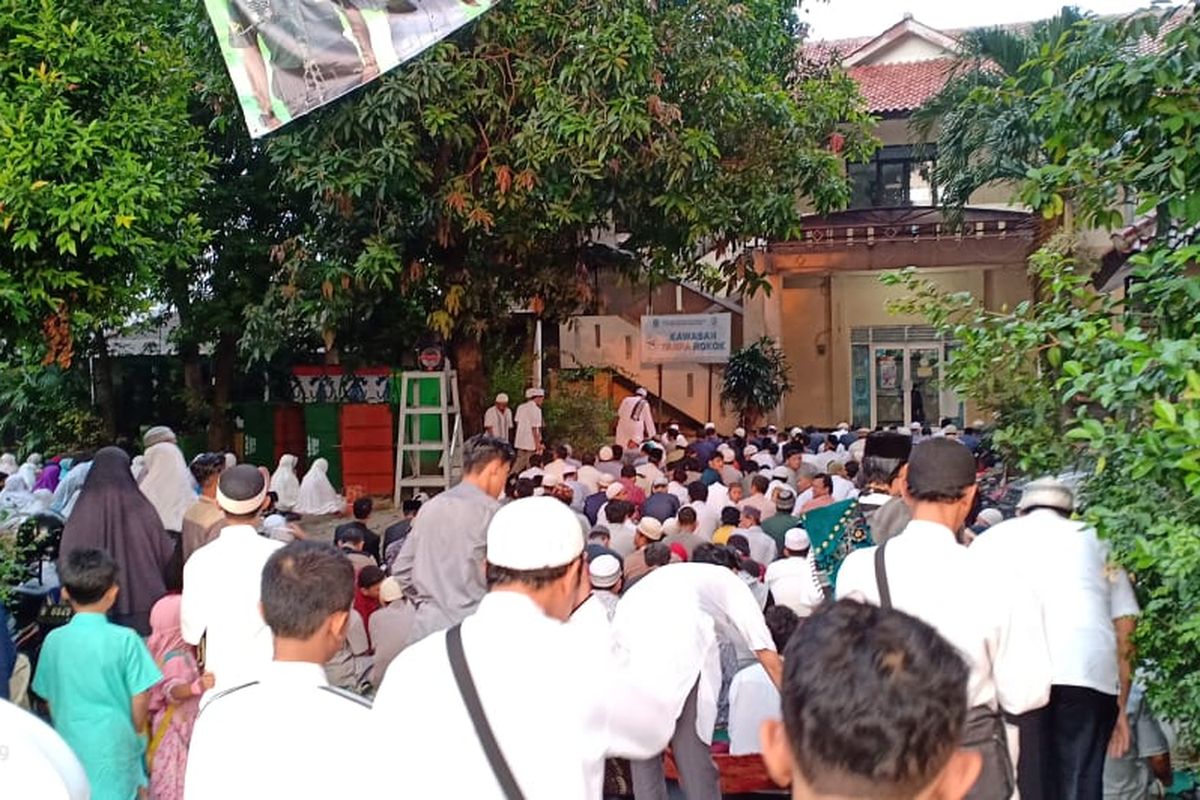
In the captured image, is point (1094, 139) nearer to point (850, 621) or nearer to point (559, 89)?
point (850, 621)

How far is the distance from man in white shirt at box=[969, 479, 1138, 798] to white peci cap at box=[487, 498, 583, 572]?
2.02 metres

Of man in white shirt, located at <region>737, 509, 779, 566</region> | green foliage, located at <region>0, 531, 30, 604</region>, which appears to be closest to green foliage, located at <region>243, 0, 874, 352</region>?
man in white shirt, located at <region>737, 509, 779, 566</region>

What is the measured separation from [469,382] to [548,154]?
172 inches

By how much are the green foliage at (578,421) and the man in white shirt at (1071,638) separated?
40.4 ft

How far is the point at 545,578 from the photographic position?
2.72 meters

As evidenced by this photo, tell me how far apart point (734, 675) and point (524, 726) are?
392 cm

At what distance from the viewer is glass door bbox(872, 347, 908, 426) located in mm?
22891

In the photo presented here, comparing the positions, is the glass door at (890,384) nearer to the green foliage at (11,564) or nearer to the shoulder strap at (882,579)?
the green foliage at (11,564)

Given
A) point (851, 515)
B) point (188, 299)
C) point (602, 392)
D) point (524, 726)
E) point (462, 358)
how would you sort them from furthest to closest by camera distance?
point (602, 392)
point (188, 299)
point (462, 358)
point (851, 515)
point (524, 726)

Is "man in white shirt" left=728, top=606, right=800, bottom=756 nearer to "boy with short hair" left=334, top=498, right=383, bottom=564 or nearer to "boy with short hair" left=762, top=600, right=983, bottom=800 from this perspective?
"boy with short hair" left=334, top=498, right=383, bottom=564

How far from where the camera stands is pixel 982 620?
3.26m

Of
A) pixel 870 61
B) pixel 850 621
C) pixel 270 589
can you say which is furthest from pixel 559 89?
pixel 870 61

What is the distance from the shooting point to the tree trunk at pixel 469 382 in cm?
1439

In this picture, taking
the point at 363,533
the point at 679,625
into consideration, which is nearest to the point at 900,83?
the point at 363,533
